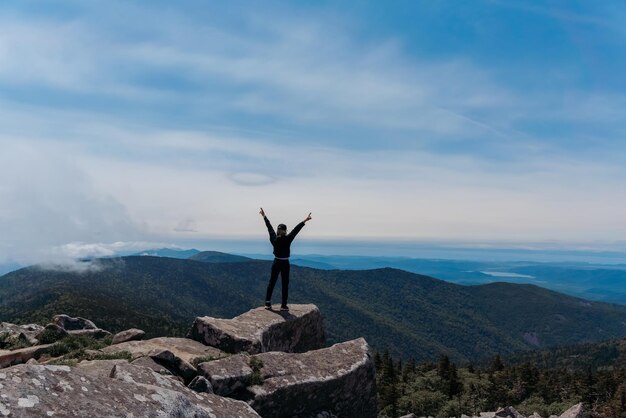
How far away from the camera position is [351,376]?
1709 cm

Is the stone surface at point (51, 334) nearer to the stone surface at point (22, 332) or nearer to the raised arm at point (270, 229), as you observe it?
the stone surface at point (22, 332)

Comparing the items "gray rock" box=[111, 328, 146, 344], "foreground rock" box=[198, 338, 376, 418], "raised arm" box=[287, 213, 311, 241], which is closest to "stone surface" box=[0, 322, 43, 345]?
"gray rock" box=[111, 328, 146, 344]

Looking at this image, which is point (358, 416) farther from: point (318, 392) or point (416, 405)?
point (416, 405)

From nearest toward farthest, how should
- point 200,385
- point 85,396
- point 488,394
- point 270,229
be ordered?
point 85,396 < point 200,385 < point 270,229 < point 488,394

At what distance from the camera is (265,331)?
1977cm

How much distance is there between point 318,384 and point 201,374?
4.15 m

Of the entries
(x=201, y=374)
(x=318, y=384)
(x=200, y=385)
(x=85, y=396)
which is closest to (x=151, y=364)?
(x=201, y=374)

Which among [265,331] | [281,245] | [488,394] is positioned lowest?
[488,394]

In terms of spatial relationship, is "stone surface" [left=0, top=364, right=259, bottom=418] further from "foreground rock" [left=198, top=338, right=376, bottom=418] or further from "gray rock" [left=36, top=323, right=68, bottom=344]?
"gray rock" [left=36, top=323, right=68, bottom=344]

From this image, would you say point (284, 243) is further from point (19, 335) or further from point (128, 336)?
point (19, 335)

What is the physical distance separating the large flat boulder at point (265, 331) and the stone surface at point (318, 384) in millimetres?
2396

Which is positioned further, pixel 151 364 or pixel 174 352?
pixel 174 352

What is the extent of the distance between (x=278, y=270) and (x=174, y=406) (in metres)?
12.1

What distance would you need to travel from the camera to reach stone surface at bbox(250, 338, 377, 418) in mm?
14711
